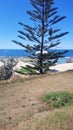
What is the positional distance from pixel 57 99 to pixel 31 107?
700 millimetres

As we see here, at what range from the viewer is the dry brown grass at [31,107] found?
17.8ft

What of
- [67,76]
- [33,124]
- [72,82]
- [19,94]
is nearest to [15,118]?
[33,124]

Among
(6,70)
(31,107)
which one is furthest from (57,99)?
(6,70)

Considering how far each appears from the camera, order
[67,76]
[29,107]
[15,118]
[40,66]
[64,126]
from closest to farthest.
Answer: [64,126] < [15,118] < [29,107] < [67,76] < [40,66]

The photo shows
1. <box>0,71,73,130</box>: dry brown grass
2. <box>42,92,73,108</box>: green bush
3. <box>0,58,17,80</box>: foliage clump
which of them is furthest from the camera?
<box>0,58,17,80</box>: foliage clump

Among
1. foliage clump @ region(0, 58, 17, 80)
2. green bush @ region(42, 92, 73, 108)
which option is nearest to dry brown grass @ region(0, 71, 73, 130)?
green bush @ region(42, 92, 73, 108)

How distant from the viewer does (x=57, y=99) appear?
22.6 ft

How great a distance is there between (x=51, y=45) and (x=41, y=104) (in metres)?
13.2

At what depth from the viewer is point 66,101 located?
6.81 m

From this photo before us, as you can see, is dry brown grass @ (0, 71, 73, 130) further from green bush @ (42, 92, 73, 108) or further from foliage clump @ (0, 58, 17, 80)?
foliage clump @ (0, 58, 17, 80)

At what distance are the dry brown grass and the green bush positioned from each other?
20 cm

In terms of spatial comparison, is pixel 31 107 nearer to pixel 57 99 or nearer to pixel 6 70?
pixel 57 99

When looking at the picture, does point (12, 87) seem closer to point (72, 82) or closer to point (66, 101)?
point (72, 82)

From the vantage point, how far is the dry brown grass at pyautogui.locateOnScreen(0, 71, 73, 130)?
214 inches
